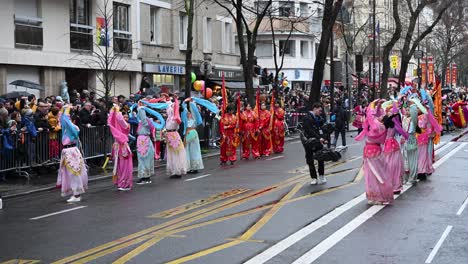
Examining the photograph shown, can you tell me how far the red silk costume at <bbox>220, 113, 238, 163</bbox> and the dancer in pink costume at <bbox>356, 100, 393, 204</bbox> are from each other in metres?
7.46

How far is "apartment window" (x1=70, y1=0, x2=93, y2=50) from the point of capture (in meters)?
28.3

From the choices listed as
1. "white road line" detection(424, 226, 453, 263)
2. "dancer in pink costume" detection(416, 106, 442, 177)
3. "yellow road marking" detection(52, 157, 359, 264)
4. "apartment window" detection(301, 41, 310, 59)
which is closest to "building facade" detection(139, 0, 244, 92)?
"dancer in pink costume" detection(416, 106, 442, 177)

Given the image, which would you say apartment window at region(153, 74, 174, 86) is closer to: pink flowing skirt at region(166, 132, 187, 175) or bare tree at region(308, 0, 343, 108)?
bare tree at region(308, 0, 343, 108)

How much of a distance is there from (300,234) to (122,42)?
23.3 metres

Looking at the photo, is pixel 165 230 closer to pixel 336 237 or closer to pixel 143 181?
pixel 336 237

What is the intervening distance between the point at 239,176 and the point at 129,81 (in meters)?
16.9

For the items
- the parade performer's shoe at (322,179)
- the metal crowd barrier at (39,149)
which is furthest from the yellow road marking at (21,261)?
the metal crowd barrier at (39,149)

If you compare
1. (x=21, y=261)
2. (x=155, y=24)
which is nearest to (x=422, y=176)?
(x=21, y=261)

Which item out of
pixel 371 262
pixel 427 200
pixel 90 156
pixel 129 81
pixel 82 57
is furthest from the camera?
pixel 129 81

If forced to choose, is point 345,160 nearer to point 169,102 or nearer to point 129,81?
point 169,102

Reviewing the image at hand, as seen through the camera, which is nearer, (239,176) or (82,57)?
(239,176)

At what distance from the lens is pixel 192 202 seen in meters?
12.5

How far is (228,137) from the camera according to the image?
19.6 meters

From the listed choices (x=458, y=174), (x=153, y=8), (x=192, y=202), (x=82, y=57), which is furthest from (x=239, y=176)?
(x=153, y=8)
